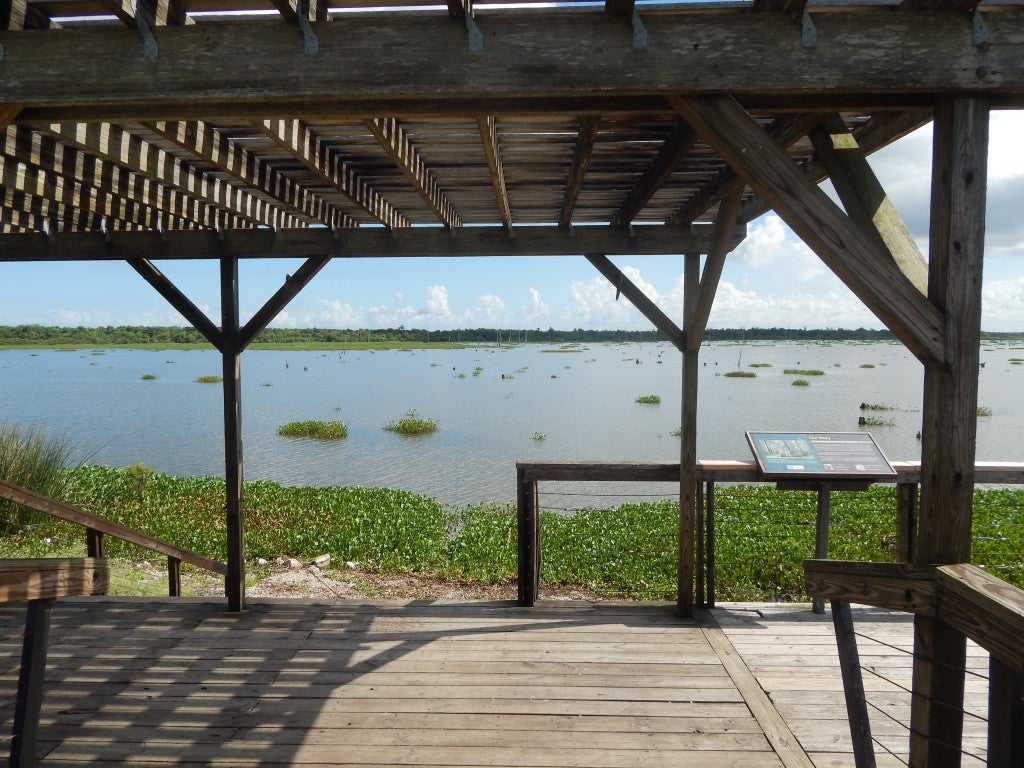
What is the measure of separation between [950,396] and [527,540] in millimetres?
3168

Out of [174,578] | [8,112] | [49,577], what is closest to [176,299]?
[174,578]

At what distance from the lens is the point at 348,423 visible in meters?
24.8

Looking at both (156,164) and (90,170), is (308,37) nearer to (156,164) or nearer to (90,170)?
(156,164)

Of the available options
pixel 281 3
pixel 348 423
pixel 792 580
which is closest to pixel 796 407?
pixel 348 423

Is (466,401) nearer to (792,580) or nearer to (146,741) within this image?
(792,580)

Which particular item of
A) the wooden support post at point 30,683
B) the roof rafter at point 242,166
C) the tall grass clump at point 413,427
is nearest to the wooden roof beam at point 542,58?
the roof rafter at point 242,166

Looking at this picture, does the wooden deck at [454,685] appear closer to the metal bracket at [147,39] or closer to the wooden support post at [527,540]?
the wooden support post at [527,540]

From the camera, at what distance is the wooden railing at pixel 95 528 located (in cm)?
419

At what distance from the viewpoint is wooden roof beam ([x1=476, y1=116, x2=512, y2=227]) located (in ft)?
9.04

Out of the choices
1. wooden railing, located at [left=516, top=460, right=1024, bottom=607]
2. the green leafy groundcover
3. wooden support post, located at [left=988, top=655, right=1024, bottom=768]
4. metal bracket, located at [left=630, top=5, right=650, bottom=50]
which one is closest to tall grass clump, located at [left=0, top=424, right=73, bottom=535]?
the green leafy groundcover

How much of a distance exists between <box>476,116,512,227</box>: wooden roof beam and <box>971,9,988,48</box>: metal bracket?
160 centimetres

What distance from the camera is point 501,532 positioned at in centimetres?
994

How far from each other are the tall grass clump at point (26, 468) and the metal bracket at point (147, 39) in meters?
8.17

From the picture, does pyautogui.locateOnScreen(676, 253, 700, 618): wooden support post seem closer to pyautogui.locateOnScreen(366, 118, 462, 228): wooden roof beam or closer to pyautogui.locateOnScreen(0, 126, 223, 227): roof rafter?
pyautogui.locateOnScreen(366, 118, 462, 228): wooden roof beam
